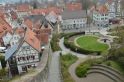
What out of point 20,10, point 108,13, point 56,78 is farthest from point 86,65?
point 20,10

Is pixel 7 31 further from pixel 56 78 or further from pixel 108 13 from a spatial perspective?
pixel 108 13

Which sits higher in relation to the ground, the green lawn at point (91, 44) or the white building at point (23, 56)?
the white building at point (23, 56)

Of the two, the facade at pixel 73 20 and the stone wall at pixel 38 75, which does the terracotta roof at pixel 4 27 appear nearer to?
the facade at pixel 73 20

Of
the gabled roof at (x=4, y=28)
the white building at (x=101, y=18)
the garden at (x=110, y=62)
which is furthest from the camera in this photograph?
the white building at (x=101, y=18)

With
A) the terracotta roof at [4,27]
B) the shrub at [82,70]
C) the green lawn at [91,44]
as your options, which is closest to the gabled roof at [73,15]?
the green lawn at [91,44]

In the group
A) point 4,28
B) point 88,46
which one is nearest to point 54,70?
point 88,46

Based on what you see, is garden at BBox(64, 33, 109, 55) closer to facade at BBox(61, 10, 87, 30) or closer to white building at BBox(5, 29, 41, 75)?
white building at BBox(5, 29, 41, 75)

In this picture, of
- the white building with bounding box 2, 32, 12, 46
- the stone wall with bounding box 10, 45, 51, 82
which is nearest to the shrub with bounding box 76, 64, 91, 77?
the stone wall with bounding box 10, 45, 51, 82
